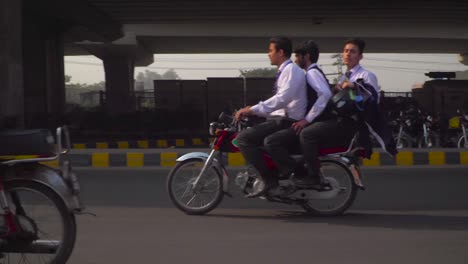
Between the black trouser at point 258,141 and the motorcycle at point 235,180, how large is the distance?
0.11 m

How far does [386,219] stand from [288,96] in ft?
4.79

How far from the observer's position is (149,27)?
30297 millimetres

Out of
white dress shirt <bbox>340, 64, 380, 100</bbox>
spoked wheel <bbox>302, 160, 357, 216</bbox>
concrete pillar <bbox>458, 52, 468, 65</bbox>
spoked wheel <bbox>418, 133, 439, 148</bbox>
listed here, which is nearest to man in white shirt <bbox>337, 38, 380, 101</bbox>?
white dress shirt <bbox>340, 64, 380, 100</bbox>

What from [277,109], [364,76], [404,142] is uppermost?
[364,76]

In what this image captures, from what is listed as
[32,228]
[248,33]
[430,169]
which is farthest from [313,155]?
[248,33]

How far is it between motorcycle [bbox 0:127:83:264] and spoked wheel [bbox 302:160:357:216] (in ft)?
9.02

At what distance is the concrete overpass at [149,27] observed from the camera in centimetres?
2288

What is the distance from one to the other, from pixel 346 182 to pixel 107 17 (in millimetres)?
22704

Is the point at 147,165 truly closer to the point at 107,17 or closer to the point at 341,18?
the point at 107,17

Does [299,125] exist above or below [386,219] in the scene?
above

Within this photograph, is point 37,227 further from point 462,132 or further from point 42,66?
point 42,66

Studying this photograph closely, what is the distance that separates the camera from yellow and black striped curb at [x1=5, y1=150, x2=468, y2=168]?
1009 cm

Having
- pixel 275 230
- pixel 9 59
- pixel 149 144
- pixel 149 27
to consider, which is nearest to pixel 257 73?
pixel 149 27

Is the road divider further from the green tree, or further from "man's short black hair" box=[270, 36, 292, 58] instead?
the green tree
